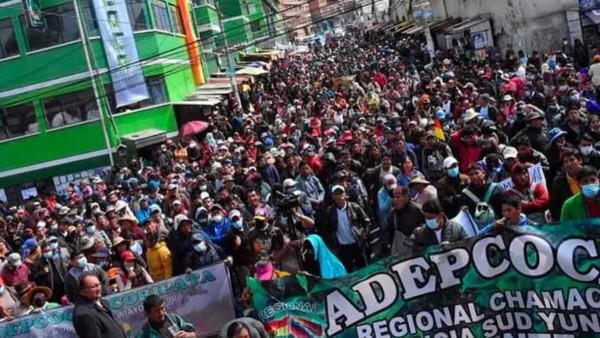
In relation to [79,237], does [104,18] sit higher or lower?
higher

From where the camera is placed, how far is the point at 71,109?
29406 mm

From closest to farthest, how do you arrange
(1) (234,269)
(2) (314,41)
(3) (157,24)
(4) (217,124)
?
(1) (234,269), (4) (217,124), (3) (157,24), (2) (314,41)

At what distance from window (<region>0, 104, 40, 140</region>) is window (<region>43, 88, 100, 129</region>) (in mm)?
595

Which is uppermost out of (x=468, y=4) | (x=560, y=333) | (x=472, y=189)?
(x=468, y=4)

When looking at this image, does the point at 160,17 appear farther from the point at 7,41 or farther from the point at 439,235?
the point at 439,235

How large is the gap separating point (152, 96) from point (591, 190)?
24926 millimetres

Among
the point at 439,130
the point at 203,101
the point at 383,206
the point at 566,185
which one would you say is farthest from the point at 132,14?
the point at 566,185

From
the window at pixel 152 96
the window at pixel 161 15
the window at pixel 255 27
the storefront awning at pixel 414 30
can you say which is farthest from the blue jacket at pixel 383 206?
the window at pixel 255 27

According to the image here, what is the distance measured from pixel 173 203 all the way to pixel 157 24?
2104cm

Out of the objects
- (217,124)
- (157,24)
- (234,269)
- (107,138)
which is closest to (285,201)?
(234,269)

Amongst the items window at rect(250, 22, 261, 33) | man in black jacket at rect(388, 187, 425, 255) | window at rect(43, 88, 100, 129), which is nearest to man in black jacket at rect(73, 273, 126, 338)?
man in black jacket at rect(388, 187, 425, 255)

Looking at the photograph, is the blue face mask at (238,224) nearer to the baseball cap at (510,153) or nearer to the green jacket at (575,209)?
the baseball cap at (510,153)

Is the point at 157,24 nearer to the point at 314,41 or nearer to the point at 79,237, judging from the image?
the point at 79,237

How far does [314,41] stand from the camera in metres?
79.4
